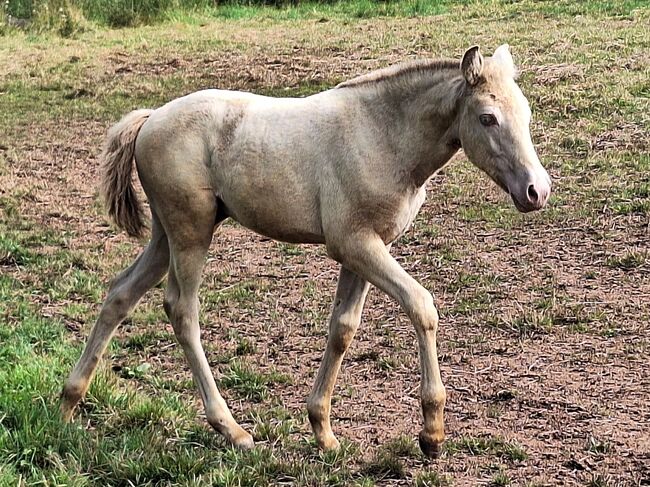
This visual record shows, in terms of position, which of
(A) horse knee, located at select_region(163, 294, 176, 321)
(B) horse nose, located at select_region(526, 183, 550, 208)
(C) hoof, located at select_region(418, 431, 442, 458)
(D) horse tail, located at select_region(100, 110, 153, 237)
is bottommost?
(C) hoof, located at select_region(418, 431, 442, 458)

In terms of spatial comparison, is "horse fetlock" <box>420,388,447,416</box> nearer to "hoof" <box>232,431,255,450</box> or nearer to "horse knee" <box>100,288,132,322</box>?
"hoof" <box>232,431,255,450</box>

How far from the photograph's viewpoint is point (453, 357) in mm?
5078

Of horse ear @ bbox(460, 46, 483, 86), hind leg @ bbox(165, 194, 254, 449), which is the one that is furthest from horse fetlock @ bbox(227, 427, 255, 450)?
horse ear @ bbox(460, 46, 483, 86)

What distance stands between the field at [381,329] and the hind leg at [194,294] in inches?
5.8

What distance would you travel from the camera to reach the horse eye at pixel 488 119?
137 inches

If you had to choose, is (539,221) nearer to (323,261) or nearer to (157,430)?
(323,261)

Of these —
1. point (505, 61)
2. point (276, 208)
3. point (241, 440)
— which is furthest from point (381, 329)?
point (505, 61)

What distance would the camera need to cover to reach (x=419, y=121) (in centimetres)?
372

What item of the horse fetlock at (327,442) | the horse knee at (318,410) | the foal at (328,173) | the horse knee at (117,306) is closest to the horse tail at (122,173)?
the foal at (328,173)

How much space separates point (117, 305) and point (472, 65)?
1.82 m

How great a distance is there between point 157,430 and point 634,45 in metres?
8.85

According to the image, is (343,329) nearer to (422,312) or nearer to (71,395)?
(422,312)

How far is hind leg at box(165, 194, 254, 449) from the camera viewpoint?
13.0ft

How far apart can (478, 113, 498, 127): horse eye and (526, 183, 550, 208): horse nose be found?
0.27 meters
